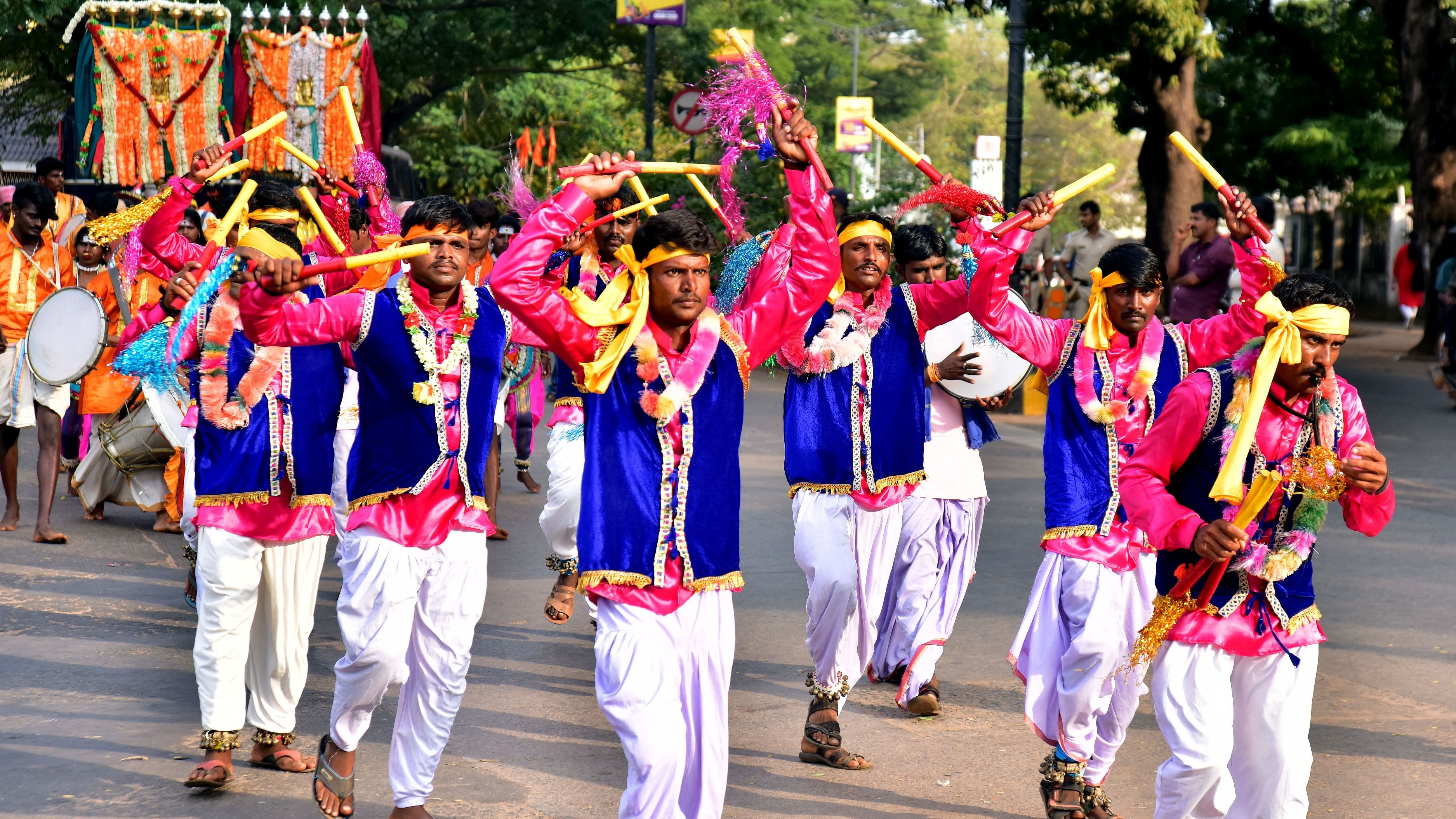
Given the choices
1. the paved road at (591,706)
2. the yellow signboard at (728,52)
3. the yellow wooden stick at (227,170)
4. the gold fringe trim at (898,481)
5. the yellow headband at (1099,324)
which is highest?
the yellow signboard at (728,52)

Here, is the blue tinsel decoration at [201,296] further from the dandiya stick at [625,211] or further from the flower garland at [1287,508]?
the flower garland at [1287,508]

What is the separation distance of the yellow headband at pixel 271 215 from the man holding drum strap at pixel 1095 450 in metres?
2.59

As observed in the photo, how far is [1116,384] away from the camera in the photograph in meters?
5.93

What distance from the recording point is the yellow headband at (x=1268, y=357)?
4.16 m

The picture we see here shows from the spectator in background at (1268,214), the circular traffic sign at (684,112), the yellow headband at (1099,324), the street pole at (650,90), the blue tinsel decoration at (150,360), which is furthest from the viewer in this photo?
the street pole at (650,90)

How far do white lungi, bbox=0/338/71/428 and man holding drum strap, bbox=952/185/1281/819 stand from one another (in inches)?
266

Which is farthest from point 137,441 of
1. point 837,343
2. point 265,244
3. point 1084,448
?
point 1084,448

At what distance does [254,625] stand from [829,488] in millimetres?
2274

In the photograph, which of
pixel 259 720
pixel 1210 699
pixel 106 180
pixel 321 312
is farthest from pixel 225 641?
pixel 106 180

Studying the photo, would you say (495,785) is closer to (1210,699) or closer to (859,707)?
(859,707)

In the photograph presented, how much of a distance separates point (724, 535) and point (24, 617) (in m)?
5.13

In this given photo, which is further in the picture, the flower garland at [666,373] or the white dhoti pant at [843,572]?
the white dhoti pant at [843,572]

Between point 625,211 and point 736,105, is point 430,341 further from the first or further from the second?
point 736,105

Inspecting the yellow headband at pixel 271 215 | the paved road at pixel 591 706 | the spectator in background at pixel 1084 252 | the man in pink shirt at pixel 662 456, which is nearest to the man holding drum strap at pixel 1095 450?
the paved road at pixel 591 706
